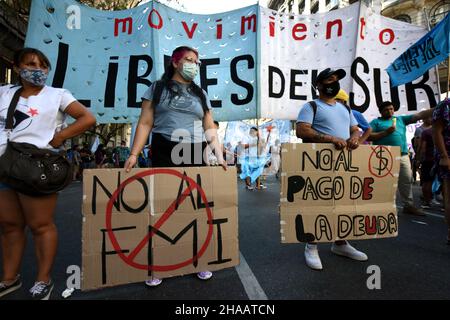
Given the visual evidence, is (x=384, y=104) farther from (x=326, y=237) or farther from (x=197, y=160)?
(x=197, y=160)

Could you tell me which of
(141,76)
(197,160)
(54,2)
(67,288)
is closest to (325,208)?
(197,160)

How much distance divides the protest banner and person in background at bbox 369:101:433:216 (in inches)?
6.0

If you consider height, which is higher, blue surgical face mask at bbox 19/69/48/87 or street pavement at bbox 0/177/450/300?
blue surgical face mask at bbox 19/69/48/87

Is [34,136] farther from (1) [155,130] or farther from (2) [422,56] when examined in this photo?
(2) [422,56]

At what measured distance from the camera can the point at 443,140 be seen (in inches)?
112

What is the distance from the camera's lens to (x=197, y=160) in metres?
2.20

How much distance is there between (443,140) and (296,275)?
6.82 ft

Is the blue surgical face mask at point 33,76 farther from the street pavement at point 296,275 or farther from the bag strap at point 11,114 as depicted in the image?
the street pavement at point 296,275

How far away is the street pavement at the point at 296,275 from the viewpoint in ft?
6.38

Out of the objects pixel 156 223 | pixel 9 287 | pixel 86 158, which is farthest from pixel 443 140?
pixel 86 158

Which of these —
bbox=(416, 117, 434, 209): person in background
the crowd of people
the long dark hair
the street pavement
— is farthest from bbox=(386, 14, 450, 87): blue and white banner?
the long dark hair

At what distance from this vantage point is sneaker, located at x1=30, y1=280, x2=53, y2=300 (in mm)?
1814

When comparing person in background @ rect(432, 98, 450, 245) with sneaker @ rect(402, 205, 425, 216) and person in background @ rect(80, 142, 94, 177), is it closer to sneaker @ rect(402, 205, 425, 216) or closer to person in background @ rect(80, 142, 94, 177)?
sneaker @ rect(402, 205, 425, 216)
